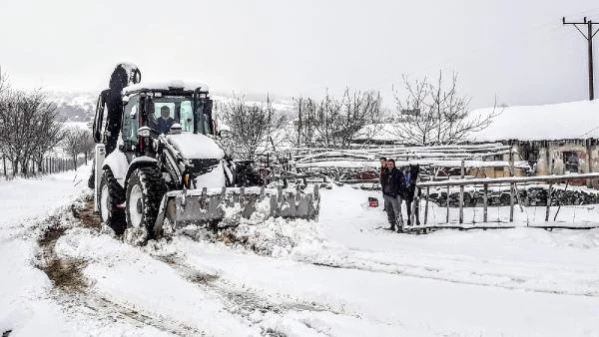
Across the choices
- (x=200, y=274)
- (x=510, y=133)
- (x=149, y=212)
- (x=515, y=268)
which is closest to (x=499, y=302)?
(x=515, y=268)

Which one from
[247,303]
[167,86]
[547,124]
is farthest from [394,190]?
[547,124]

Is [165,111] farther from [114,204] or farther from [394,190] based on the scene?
[394,190]

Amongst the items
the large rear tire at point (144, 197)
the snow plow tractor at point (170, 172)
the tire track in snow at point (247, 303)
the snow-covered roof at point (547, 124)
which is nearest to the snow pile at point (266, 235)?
the snow plow tractor at point (170, 172)

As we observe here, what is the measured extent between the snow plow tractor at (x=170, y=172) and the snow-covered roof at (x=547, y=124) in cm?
1685

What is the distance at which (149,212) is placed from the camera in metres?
8.35

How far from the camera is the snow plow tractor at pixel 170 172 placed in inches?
326

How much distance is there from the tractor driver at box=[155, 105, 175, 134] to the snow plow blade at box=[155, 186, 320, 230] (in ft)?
6.45

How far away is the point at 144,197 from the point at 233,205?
1.29 m

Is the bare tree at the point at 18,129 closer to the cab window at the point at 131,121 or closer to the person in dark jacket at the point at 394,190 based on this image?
the cab window at the point at 131,121

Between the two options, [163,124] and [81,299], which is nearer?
[81,299]

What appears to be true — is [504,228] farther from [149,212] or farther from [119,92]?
[119,92]

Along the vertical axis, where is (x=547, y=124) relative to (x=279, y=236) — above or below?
above

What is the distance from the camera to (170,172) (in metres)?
8.86

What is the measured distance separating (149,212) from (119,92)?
3.83 metres
